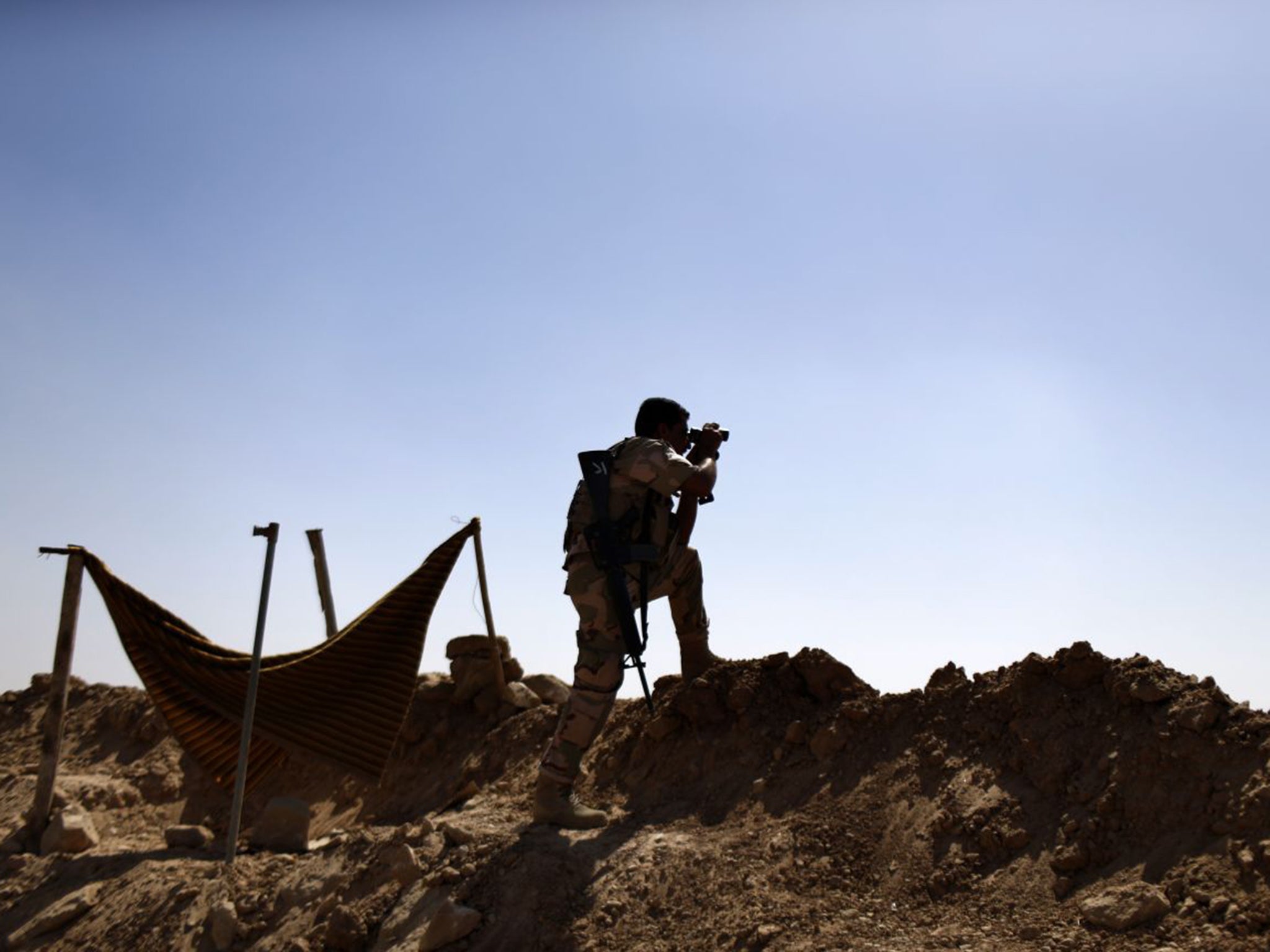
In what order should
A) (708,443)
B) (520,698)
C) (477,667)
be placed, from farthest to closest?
(477,667) → (520,698) → (708,443)

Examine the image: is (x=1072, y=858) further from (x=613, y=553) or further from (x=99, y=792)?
(x=99, y=792)

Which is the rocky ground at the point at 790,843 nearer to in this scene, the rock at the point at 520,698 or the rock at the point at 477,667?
the rock at the point at 520,698

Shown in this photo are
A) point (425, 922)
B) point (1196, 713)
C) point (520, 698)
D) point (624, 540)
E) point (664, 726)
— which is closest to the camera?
point (1196, 713)

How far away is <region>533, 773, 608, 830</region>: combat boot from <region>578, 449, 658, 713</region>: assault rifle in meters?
0.62

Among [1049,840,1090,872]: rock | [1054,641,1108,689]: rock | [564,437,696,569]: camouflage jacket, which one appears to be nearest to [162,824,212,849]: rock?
[564,437,696,569]: camouflage jacket

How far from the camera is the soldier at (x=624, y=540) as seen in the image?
5.40m

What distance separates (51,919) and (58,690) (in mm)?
1369

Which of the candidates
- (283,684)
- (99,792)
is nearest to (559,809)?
(283,684)

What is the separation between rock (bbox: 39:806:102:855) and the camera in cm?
655

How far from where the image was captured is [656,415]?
Result: 18.9 ft

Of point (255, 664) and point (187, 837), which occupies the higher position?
point (255, 664)

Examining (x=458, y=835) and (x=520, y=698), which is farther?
(x=520, y=698)

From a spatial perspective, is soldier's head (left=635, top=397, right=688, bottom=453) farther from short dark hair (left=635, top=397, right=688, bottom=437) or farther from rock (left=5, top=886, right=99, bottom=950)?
rock (left=5, top=886, right=99, bottom=950)

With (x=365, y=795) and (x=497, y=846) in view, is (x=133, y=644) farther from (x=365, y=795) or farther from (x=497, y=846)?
(x=497, y=846)
